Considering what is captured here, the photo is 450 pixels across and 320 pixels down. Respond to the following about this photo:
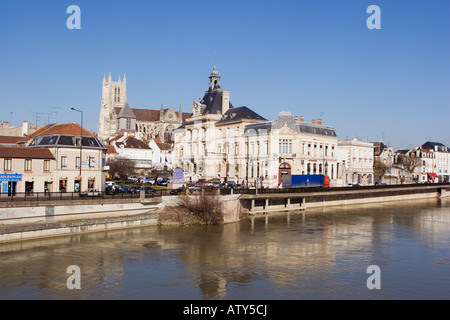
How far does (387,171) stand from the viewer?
112 metres

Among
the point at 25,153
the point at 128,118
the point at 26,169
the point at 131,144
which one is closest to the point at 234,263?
the point at 26,169

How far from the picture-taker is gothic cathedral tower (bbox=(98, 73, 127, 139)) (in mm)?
175250

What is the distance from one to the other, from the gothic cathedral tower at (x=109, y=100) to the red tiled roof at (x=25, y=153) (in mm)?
127156

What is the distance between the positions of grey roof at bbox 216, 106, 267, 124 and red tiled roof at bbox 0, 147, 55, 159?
114 feet

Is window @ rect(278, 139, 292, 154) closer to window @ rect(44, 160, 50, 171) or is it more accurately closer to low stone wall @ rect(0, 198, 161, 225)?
low stone wall @ rect(0, 198, 161, 225)

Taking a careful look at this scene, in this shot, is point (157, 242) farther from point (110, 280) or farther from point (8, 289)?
point (8, 289)

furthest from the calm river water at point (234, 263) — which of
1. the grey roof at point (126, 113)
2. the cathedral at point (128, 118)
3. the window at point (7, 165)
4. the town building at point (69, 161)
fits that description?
the grey roof at point (126, 113)

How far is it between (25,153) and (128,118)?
394ft

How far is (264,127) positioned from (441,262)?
1645 inches

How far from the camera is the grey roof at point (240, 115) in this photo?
75.3 meters

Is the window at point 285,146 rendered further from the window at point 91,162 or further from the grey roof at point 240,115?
the window at point 91,162

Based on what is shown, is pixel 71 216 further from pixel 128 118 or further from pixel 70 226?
pixel 128 118

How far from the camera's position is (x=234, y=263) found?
98.0ft
